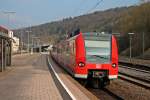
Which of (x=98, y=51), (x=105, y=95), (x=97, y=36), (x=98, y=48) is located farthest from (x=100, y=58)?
(x=105, y=95)

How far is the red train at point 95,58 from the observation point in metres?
23.3

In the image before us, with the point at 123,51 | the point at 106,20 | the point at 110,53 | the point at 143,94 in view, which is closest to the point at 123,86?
the point at 110,53

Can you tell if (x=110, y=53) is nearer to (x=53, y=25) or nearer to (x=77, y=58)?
(x=77, y=58)

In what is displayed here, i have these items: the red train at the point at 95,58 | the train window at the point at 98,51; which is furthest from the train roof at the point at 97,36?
the train window at the point at 98,51

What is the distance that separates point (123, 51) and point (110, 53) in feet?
269

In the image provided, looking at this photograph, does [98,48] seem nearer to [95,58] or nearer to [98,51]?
[98,51]

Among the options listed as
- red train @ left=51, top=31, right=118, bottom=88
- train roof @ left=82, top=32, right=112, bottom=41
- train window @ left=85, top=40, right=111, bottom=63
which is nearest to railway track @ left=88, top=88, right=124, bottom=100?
red train @ left=51, top=31, right=118, bottom=88

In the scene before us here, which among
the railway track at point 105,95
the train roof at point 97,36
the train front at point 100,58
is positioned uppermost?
the train roof at point 97,36

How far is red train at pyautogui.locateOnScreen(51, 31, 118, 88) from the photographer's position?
76.3 ft

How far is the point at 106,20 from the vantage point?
173125mm

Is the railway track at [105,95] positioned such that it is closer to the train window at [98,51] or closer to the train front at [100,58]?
the train front at [100,58]

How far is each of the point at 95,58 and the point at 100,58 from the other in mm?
271

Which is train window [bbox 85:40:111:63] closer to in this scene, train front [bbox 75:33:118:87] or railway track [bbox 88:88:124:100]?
train front [bbox 75:33:118:87]

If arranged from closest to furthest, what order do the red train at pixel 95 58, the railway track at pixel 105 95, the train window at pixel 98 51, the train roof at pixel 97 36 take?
the railway track at pixel 105 95 → the red train at pixel 95 58 → the train window at pixel 98 51 → the train roof at pixel 97 36
